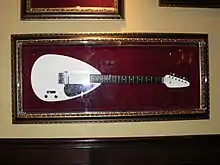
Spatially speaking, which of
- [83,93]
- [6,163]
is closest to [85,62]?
[83,93]

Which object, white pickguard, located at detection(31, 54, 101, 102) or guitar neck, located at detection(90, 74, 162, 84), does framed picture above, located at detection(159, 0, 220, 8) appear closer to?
guitar neck, located at detection(90, 74, 162, 84)

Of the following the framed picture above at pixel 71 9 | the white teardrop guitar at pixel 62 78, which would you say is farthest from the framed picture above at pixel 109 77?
the framed picture above at pixel 71 9

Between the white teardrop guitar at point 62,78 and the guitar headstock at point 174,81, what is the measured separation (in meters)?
0.34

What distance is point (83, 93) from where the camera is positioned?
2293mm

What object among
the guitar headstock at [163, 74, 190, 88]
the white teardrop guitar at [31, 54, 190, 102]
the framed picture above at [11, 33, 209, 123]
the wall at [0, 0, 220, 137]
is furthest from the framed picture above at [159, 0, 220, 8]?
the white teardrop guitar at [31, 54, 190, 102]

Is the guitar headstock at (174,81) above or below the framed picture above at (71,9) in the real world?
below

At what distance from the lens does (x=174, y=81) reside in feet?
7.70

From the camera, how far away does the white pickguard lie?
228 cm

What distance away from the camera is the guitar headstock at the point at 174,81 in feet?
7.68

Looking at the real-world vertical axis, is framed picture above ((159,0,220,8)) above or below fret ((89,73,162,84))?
above

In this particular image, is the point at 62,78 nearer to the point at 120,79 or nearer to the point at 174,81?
the point at 120,79

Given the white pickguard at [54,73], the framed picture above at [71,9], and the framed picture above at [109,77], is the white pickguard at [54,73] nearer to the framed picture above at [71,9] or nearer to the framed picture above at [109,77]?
the framed picture above at [109,77]

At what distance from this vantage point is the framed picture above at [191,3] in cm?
233

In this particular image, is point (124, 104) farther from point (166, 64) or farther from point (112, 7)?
point (112, 7)
